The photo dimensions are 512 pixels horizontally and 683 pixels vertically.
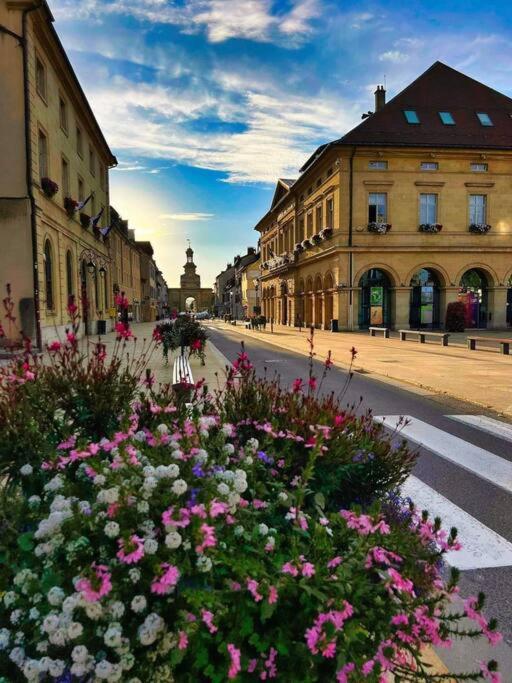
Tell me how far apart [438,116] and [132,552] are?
3693 centimetres

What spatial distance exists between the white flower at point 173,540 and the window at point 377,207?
31.3 metres

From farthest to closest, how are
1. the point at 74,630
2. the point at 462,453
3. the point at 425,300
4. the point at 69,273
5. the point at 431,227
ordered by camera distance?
the point at 425,300 < the point at 431,227 < the point at 69,273 < the point at 462,453 < the point at 74,630

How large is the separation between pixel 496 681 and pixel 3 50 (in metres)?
20.0

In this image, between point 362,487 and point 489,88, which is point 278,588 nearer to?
point 362,487

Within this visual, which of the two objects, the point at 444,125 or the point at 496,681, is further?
the point at 444,125

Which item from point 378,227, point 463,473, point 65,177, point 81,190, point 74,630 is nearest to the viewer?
point 74,630

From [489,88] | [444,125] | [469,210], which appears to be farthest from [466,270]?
[489,88]

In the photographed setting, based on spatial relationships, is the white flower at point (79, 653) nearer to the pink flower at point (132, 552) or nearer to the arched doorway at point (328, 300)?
the pink flower at point (132, 552)

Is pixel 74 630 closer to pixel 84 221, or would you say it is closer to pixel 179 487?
pixel 179 487

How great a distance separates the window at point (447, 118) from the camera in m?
31.5

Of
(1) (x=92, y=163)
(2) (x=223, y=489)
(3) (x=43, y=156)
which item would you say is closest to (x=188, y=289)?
(1) (x=92, y=163)

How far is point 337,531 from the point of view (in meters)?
1.95

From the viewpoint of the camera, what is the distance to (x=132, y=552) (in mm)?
1412

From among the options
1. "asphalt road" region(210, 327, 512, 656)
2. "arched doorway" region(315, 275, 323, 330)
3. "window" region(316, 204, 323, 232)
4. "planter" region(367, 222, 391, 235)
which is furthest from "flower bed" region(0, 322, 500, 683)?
"window" region(316, 204, 323, 232)
